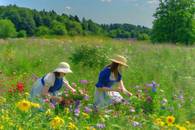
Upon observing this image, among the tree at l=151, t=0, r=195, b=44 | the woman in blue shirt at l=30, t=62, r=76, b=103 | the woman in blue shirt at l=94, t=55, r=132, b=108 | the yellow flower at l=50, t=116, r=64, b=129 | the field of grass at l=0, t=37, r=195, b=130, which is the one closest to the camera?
the yellow flower at l=50, t=116, r=64, b=129

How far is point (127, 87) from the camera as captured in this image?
823 cm

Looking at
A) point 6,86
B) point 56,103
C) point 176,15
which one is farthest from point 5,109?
point 176,15

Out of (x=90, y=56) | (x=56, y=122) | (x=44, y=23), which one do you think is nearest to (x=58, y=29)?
(x=44, y=23)

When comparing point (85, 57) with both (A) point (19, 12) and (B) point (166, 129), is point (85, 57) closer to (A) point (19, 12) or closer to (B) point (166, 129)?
(B) point (166, 129)

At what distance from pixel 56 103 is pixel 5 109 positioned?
106 cm

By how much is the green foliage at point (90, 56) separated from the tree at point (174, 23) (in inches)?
1279

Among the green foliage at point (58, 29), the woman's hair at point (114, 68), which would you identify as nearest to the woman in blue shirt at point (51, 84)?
the woman's hair at point (114, 68)

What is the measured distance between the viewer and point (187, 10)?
4459 cm

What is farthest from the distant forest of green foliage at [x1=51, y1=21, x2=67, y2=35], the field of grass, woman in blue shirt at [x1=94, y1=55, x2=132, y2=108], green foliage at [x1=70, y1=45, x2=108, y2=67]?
woman in blue shirt at [x1=94, y1=55, x2=132, y2=108]

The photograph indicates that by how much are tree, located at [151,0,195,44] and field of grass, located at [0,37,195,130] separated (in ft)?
94.8

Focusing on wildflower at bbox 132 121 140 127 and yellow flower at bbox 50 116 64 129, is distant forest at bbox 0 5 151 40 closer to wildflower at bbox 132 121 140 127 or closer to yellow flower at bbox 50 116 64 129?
wildflower at bbox 132 121 140 127

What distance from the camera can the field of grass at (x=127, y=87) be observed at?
3.72 meters

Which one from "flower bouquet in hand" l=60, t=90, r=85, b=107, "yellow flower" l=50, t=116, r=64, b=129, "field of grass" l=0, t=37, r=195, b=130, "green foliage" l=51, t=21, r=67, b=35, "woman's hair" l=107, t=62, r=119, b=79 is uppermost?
"yellow flower" l=50, t=116, r=64, b=129

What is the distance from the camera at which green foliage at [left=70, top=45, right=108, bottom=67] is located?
10.2m
